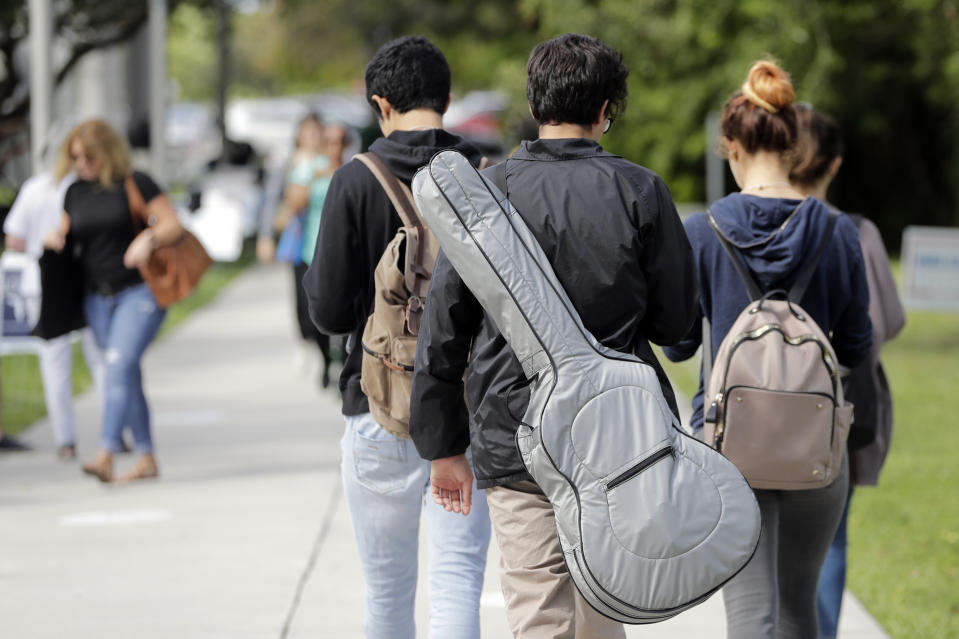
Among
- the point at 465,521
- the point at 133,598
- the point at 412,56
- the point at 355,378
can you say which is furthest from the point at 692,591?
the point at 133,598

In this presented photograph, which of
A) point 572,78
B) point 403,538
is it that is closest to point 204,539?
point 403,538

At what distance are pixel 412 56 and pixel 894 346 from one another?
36.1 feet

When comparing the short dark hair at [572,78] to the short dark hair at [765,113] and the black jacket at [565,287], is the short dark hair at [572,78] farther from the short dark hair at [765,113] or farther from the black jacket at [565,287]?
the short dark hair at [765,113]

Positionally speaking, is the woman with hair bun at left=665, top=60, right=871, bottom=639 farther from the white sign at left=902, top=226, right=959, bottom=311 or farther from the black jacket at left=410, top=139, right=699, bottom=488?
the white sign at left=902, top=226, right=959, bottom=311

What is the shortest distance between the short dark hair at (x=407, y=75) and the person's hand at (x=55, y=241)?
390cm

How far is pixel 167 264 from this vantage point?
280 inches

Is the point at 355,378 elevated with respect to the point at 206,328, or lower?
elevated

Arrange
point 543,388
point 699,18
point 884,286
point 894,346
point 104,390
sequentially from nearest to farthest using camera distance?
point 543,388 → point 884,286 → point 104,390 → point 894,346 → point 699,18

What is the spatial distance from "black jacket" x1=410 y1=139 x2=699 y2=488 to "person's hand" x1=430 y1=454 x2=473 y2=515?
50mm

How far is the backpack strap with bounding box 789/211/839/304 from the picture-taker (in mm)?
3596

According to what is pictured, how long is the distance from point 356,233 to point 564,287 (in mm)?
769

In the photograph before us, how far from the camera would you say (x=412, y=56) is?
359 centimetres

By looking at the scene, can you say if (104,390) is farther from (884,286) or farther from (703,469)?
(703,469)

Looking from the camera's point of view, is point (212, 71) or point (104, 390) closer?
point (104, 390)
